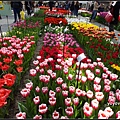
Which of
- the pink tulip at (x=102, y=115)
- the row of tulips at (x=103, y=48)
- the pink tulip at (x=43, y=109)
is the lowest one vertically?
the row of tulips at (x=103, y=48)

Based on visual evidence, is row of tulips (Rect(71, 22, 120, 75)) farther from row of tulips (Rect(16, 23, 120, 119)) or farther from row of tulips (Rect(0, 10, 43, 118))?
row of tulips (Rect(0, 10, 43, 118))

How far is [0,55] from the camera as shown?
298 centimetres

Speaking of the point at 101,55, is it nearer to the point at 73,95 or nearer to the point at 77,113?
the point at 73,95

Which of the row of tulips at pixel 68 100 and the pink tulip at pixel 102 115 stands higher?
the pink tulip at pixel 102 115

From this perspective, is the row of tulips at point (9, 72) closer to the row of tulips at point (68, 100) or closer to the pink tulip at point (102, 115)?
the row of tulips at point (68, 100)

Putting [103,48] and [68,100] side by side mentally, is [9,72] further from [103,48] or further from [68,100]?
[103,48]

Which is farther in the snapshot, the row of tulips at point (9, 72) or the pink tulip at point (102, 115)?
the row of tulips at point (9, 72)

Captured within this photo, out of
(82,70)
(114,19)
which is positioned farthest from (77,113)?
(114,19)

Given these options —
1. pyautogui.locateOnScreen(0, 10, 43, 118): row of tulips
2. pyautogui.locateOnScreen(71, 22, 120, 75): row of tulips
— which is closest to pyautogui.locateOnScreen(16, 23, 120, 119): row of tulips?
pyautogui.locateOnScreen(0, 10, 43, 118): row of tulips

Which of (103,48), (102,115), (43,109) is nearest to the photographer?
(102,115)

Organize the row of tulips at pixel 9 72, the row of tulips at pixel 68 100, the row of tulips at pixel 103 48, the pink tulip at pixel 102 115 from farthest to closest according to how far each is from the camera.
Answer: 1. the row of tulips at pixel 103 48
2. the row of tulips at pixel 9 72
3. the row of tulips at pixel 68 100
4. the pink tulip at pixel 102 115

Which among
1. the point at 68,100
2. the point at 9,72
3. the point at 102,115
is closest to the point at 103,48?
the point at 9,72

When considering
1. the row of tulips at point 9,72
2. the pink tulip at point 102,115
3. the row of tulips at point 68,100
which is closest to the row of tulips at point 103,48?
the row of tulips at point 68,100

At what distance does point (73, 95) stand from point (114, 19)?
18.3 feet
